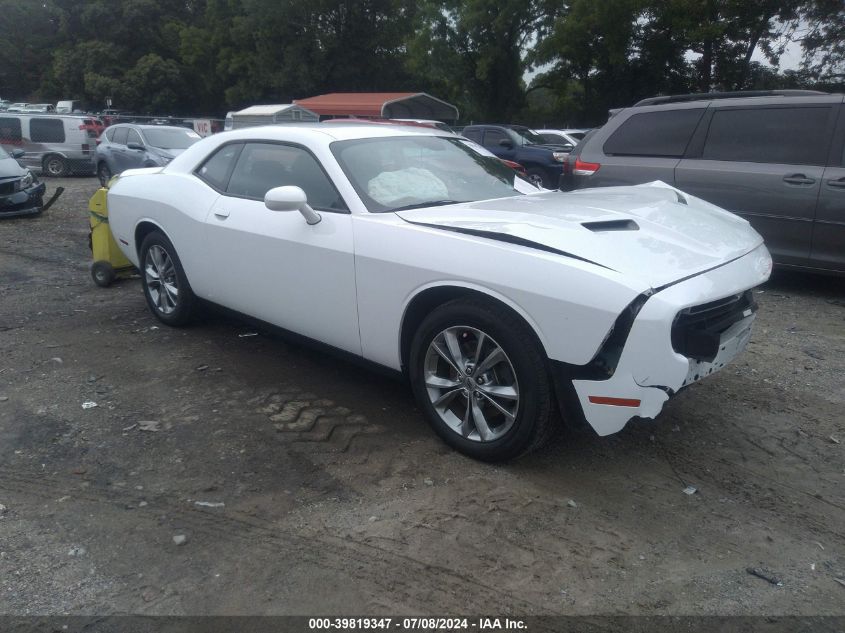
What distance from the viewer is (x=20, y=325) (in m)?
5.91

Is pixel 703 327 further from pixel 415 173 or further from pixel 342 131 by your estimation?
pixel 342 131

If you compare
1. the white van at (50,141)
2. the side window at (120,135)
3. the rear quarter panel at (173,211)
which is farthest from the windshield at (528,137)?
the rear quarter panel at (173,211)

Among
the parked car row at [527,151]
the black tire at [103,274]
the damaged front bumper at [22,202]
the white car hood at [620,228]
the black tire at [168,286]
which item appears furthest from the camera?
the parked car row at [527,151]

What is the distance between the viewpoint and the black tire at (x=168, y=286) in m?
5.33

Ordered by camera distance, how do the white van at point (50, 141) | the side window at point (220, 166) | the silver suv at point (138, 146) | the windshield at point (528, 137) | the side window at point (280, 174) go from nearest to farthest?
the side window at point (280, 174) < the side window at point (220, 166) < the silver suv at point (138, 146) < the windshield at point (528, 137) < the white van at point (50, 141)

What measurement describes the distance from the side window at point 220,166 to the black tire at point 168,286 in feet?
1.99

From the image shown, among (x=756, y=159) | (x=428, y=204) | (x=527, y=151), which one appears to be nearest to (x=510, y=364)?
(x=428, y=204)

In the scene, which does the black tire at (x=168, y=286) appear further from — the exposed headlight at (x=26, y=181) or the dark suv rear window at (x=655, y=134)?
the exposed headlight at (x=26, y=181)

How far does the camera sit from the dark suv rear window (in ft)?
23.0

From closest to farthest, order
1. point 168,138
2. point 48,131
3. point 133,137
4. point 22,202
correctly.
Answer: point 22,202 < point 168,138 < point 133,137 < point 48,131

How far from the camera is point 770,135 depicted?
6.50 metres

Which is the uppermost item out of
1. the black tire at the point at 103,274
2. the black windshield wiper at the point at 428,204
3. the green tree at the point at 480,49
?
the green tree at the point at 480,49

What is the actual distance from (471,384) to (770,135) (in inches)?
182

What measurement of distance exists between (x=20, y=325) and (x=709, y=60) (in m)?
28.7
